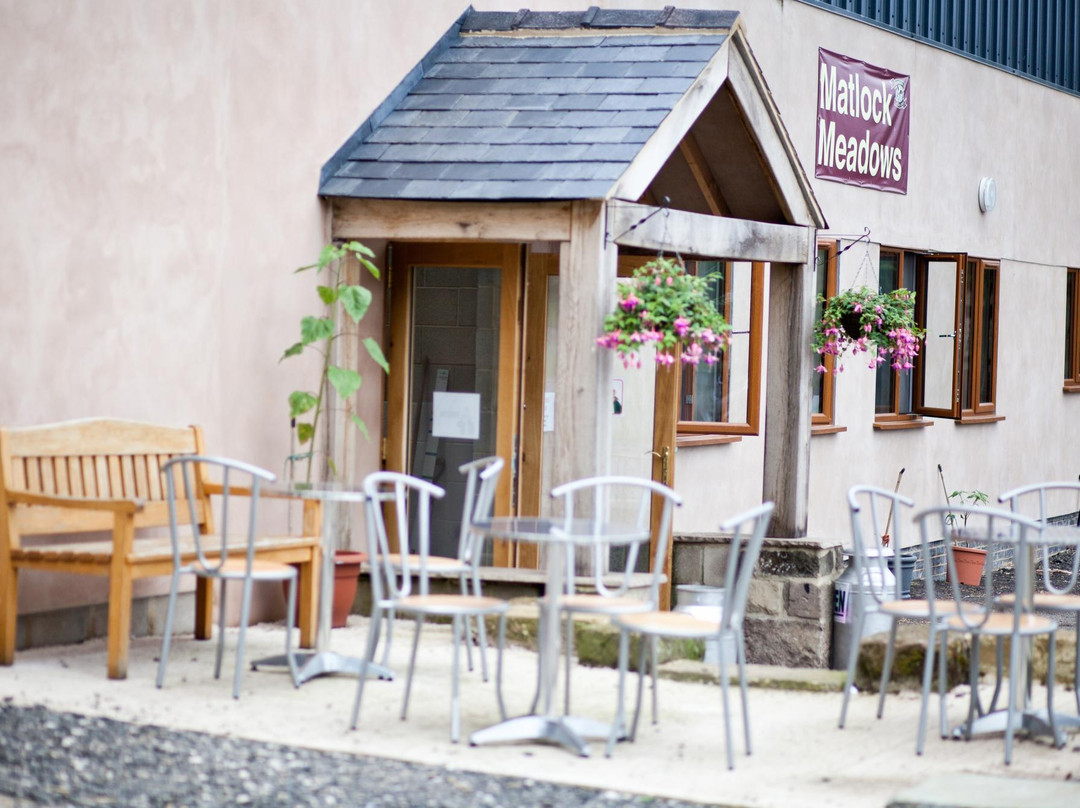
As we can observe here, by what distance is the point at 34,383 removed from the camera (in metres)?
6.62

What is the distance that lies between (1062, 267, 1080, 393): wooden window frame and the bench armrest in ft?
44.7

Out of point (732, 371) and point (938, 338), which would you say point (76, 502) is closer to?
point (732, 371)

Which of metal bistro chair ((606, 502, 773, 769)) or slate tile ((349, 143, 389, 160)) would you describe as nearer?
metal bistro chair ((606, 502, 773, 769))

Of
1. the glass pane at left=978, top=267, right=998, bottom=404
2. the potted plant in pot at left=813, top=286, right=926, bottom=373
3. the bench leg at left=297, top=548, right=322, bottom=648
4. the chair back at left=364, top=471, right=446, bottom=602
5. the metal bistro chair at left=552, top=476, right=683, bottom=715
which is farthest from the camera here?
the glass pane at left=978, top=267, right=998, bottom=404

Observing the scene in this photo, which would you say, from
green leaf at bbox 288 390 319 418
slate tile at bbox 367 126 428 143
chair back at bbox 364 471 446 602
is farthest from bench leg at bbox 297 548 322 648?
slate tile at bbox 367 126 428 143

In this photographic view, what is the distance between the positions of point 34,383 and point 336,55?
8.24 ft

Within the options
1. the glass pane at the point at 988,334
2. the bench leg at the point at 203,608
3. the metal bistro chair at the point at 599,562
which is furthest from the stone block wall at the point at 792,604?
the glass pane at the point at 988,334

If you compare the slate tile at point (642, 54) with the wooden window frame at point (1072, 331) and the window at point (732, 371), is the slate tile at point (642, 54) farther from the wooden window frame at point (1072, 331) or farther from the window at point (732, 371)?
the wooden window frame at point (1072, 331)

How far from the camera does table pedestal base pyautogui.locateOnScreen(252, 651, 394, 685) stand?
637cm

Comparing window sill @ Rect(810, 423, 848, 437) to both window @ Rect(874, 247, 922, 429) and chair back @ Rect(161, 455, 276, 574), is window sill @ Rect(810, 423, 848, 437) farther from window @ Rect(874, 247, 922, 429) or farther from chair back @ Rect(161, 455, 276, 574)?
chair back @ Rect(161, 455, 276, 574)

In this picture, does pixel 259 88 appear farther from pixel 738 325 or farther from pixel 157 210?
pixel 738 325

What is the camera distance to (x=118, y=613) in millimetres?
6109

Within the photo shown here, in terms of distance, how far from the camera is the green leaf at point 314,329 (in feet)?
24.4

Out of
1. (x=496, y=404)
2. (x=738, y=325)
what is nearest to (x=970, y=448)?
(x=738, y=325)
